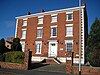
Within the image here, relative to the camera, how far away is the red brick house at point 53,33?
97.4ft

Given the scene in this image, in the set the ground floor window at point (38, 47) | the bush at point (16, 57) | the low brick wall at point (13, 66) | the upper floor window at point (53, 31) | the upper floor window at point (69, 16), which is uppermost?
the upper floor window at point (69, 16)

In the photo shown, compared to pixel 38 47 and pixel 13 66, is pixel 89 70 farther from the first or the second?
pixel 38 47

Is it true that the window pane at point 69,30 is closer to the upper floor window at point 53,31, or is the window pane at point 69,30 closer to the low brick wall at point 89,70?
the upper floor window at point 53,31

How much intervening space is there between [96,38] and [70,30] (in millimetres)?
6144

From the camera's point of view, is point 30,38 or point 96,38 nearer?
point 96,38

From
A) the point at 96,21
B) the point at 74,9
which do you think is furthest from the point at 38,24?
the point at 96,21

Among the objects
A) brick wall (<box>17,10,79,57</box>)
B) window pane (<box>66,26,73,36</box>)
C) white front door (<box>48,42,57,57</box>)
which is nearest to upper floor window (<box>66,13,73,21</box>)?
brick wall (<box>17,10,79,57</box>)

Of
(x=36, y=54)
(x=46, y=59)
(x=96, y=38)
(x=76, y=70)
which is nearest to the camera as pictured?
(x=76, y=70)

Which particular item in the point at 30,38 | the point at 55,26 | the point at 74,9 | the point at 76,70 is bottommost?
the point at 76,70

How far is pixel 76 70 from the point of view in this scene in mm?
18047

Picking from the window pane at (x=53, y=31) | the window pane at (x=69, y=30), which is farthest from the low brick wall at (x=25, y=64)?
the window pane at (x=53, y=31)

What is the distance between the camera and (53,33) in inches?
1266

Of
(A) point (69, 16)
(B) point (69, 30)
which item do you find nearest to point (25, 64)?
(B) point (69, 30)

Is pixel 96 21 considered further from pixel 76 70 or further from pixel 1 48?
pixel 1 48
